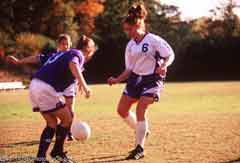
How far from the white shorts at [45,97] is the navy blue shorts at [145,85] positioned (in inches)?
78.6

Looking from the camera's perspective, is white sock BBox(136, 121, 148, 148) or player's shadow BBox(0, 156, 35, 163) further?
white sock BBox(136, 121, 148, 148)

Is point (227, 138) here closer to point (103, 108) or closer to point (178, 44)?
point (103, 108)

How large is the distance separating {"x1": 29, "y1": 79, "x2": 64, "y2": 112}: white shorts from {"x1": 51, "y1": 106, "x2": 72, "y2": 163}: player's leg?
104mm

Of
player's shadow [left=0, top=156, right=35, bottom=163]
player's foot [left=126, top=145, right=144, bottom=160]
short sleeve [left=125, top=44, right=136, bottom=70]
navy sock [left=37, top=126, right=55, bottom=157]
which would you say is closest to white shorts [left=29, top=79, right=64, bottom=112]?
navy sock [left=37, top=126, right=55, bottom=157]

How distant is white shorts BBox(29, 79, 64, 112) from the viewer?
7534 mm

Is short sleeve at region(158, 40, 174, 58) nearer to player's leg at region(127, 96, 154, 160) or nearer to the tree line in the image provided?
player's leg at region(127, 96, 154, 160)

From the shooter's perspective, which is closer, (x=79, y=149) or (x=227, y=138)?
(x=79, y=149)

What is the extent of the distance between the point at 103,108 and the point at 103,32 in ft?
137

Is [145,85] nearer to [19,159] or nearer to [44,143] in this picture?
[44,143]

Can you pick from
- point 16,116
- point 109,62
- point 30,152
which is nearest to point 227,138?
point 30,152

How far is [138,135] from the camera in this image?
29.7 feet

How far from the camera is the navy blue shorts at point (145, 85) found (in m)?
9.10

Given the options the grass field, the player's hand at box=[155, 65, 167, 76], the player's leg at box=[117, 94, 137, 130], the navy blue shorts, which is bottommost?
the grass field

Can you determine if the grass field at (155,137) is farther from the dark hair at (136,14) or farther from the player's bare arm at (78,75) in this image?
the dark hair at (136,14)
